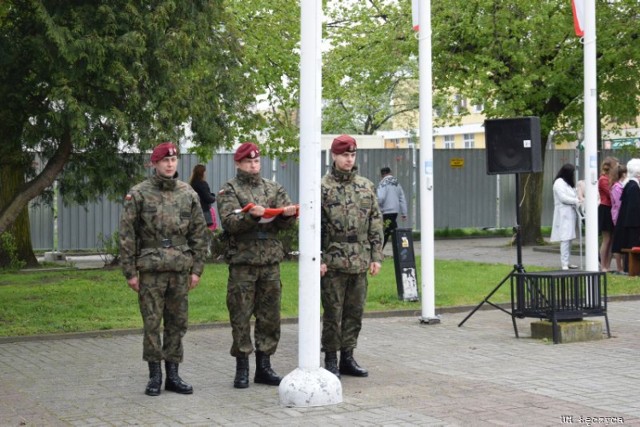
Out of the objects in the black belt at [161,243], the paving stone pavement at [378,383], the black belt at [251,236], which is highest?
the black belt at [251,236]

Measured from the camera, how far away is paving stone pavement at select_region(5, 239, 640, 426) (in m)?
8.33

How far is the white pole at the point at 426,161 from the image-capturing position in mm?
13836

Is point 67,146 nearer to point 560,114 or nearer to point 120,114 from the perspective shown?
point 120,114

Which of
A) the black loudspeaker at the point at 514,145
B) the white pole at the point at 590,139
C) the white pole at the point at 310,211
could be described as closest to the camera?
the white pole at the point at 310,211

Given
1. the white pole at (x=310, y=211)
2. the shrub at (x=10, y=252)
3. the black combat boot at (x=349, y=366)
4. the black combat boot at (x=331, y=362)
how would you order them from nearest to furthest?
the white pole at (x=310, y=211) < the black combat boot at (x=331, y=362) < the black combat boot at (x=349, y=366) < the shrub at (x=10, y=252)

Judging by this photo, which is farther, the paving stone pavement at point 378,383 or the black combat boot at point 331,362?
the black combat boot at point 331,362

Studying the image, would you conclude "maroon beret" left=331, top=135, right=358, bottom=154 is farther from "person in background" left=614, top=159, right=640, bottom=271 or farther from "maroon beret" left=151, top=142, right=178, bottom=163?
"person in background" left=614, top=159, right=640, bottom=271

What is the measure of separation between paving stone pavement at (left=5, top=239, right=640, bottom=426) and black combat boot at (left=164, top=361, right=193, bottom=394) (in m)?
0.09

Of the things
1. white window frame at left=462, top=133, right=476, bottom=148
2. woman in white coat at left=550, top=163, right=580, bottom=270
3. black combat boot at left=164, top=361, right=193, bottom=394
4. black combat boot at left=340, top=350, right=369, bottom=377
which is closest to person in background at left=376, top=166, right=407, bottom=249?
woman in white coat at left=550, top=163, right=580, bottom=270

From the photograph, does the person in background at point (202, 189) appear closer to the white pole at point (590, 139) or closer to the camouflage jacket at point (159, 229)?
the white pole at point (590, 139)

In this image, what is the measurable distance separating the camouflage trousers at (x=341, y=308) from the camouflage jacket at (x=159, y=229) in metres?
1.24

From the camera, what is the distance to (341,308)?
32.7 feet

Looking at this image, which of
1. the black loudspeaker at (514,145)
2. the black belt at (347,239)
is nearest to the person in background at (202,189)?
the black loudspeaker at (514,145)

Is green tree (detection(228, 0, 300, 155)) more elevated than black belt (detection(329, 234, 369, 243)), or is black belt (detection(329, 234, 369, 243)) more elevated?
green tree (detection(228, 0, 300, 155))
